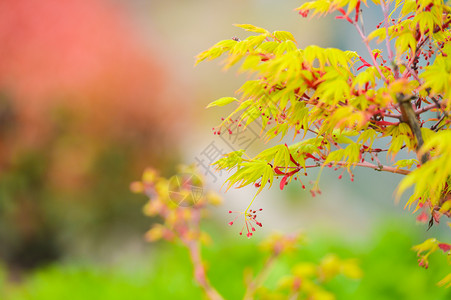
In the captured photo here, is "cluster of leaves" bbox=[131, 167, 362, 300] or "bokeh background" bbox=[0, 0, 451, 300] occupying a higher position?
"bokeh background" bbox=[0, 0, 451, 300]

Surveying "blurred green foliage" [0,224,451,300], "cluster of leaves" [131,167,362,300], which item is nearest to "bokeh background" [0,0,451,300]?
"blurred green foliage" [0,224,451,300]

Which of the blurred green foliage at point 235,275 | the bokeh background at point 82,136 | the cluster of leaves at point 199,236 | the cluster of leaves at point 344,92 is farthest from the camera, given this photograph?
the bokeh background at point 82,136

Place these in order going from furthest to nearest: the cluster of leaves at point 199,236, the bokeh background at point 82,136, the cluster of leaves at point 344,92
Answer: the bokeh background at point 82,136
the cluster of leaves at point 199,236
the cluster of leaves at point 344,92

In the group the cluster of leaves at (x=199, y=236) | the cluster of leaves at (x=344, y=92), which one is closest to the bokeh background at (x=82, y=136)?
the cluster of leaves at (x=199, y=236)

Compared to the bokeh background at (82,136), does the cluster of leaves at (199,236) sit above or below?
below

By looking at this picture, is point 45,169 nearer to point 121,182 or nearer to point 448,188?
point 121,182

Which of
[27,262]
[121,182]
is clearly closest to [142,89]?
[121,182]

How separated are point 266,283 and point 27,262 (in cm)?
193

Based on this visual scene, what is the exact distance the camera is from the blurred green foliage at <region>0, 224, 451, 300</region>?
1.61m

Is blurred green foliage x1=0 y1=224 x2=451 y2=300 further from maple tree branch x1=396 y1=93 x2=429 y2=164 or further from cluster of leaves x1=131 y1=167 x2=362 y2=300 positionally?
maple tree branch x1=396 y1=93 x2=429 y2=164

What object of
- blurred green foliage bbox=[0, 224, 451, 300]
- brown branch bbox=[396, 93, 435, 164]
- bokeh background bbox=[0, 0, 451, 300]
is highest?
bokeh background bbox=[0, 0, 451, 300]

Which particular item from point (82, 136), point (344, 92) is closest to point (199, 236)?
point (344, 92)

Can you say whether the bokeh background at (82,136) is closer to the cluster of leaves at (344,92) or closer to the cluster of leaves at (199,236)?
the cluster of leaves at (199,236)

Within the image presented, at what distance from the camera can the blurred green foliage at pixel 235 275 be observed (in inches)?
63.3
